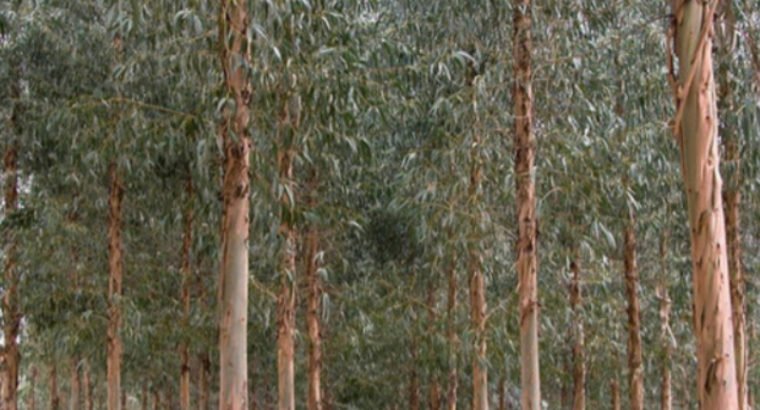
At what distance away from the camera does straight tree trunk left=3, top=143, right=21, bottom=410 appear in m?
7.35

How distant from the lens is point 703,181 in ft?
5.57

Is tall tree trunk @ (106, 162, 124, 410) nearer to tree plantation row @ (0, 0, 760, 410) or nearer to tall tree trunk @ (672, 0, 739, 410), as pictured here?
tree plantation row @ (0, 0, 760, 410)

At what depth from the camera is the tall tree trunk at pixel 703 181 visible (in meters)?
1.64

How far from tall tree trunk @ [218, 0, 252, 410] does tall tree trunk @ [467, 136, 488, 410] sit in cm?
206

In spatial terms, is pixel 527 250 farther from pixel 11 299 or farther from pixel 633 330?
pixel 11 299

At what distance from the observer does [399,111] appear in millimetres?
6688

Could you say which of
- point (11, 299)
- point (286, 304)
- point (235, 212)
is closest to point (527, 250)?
point (235, 212)

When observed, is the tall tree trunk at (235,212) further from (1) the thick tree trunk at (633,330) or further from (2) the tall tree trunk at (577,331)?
(1) the thick tree trunk at (633,330)

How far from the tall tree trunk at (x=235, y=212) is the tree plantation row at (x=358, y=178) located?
0.01m

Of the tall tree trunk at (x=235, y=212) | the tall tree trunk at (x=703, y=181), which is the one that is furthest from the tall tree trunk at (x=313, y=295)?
the tall tree trunk at (x=703, y=181)

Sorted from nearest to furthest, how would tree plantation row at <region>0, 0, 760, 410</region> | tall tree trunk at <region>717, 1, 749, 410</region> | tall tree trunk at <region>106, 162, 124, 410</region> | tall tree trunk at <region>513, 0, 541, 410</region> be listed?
tree plantation row at <region>0, 0, 760, 410</region> → tall tree trunk at <region>513, 0, 541, 410</region> → tall tree trunk at <region>717, 1, 749, 410</region> → tall tree trunk at <region>106, 162, 124, 410</region>

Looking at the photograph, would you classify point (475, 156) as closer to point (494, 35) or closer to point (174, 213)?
point (494, 35)

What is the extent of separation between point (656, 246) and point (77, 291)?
21.6ft

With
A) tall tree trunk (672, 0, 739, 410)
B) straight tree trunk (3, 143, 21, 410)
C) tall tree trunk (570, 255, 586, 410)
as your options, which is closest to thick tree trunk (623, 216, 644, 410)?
tall tree trunk (570, 255, 586, 410)
